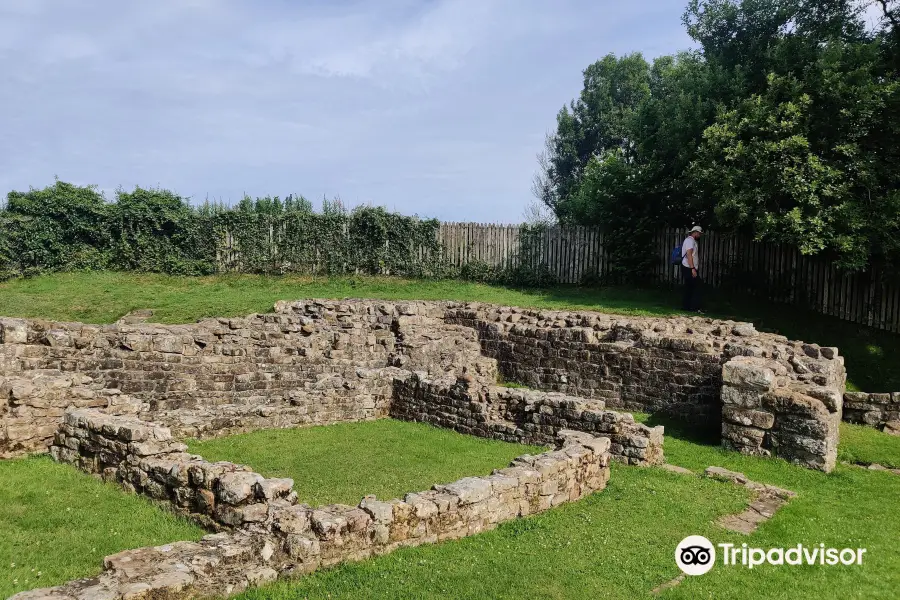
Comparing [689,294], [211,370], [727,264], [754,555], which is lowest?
[754,555]

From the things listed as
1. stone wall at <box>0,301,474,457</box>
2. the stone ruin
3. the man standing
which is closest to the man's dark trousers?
the man standing

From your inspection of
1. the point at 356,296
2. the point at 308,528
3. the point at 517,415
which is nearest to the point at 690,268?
the point at 517,415

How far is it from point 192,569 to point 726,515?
6616 mm

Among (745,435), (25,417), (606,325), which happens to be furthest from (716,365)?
(25,417)

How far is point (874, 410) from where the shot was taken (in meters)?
15.0

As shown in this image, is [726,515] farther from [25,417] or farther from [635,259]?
[635,259]

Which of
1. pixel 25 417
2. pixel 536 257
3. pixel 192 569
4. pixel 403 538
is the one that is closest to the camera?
pixel 192 569

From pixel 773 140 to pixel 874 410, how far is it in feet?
27.0

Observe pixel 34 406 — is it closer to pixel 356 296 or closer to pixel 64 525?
pixel 64 525

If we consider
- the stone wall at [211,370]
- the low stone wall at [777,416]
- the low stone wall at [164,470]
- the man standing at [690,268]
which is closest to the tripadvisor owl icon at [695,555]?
the low stone wall at [164,470]

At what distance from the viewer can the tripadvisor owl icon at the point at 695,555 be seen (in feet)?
22.8

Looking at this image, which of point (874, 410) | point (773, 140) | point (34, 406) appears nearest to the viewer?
point (34, 406)

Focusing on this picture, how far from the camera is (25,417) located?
9984 mm

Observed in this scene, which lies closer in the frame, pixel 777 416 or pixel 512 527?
pixel 512 527
